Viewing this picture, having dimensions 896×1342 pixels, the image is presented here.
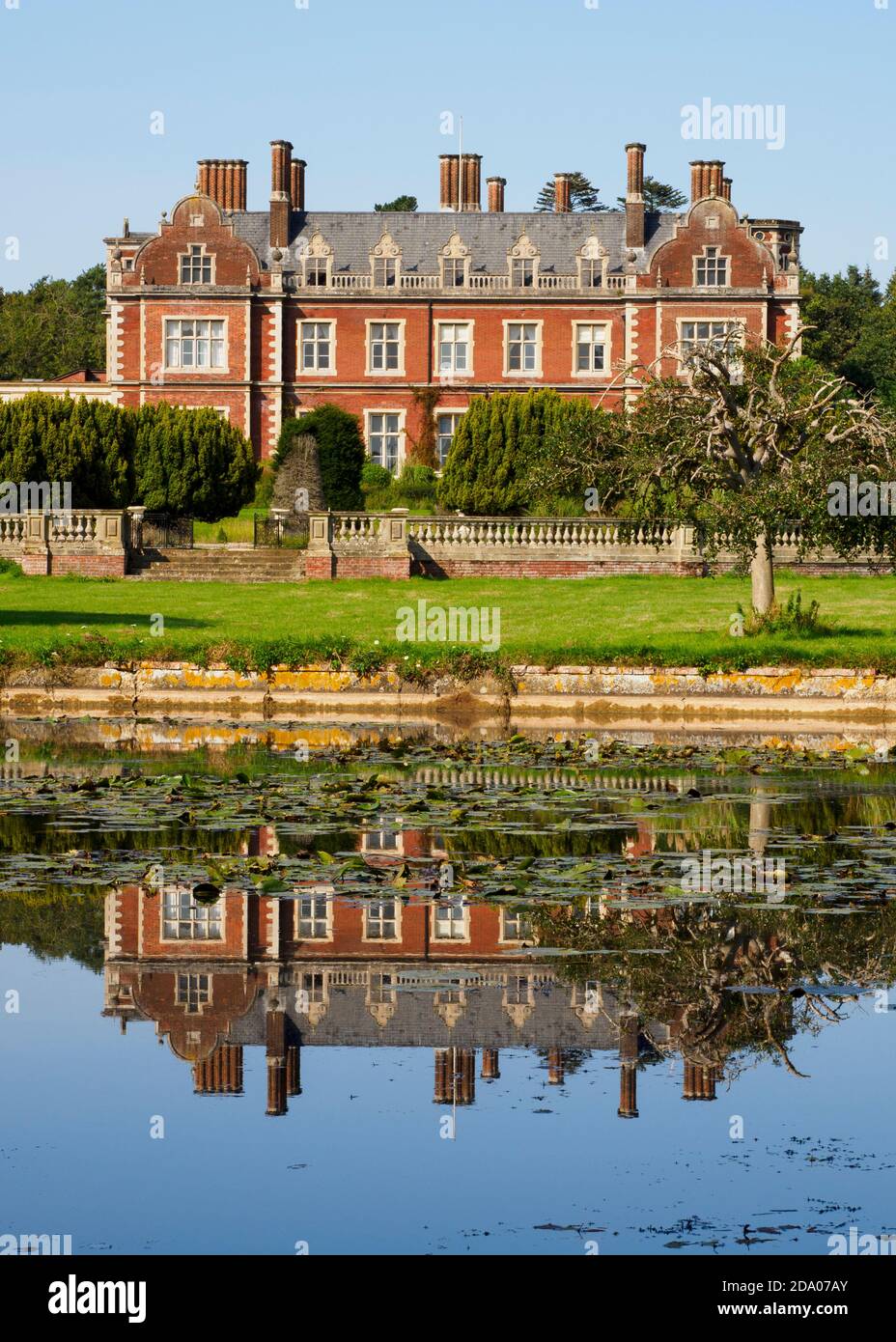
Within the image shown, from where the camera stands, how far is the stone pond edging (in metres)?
21.8

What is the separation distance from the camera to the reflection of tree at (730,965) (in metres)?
7.61

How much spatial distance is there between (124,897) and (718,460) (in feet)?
51.1

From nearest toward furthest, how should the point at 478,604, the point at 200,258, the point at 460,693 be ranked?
the point at 460,693
the point at 478,604
the point at 200,258

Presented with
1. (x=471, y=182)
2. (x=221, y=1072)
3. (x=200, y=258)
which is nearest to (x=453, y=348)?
(x=471, y=182)

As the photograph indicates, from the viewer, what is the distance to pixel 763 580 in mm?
24625

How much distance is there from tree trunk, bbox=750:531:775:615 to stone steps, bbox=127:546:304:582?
38.1ft

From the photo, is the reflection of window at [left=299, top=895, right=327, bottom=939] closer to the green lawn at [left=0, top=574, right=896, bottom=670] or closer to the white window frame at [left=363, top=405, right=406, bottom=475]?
the green lawn at [left=0, top=574, right=896, bottom=670]

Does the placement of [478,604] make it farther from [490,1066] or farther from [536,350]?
[536,350]

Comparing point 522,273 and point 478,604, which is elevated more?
point 522,273

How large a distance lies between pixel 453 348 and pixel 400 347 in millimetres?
1578

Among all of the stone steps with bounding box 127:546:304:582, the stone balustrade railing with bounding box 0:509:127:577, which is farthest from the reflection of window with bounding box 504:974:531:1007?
the stone balustrade railing with bounding box 0:509:127:577

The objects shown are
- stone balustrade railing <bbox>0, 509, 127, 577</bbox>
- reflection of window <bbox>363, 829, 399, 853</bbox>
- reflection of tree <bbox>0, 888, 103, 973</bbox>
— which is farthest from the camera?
stone balustrade railing <bbox>0, 509, 127, 577</bbox>

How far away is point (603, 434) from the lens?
25.5 m

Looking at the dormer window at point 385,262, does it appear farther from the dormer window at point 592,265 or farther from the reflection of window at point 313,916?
the reflection of window at point 313,916
